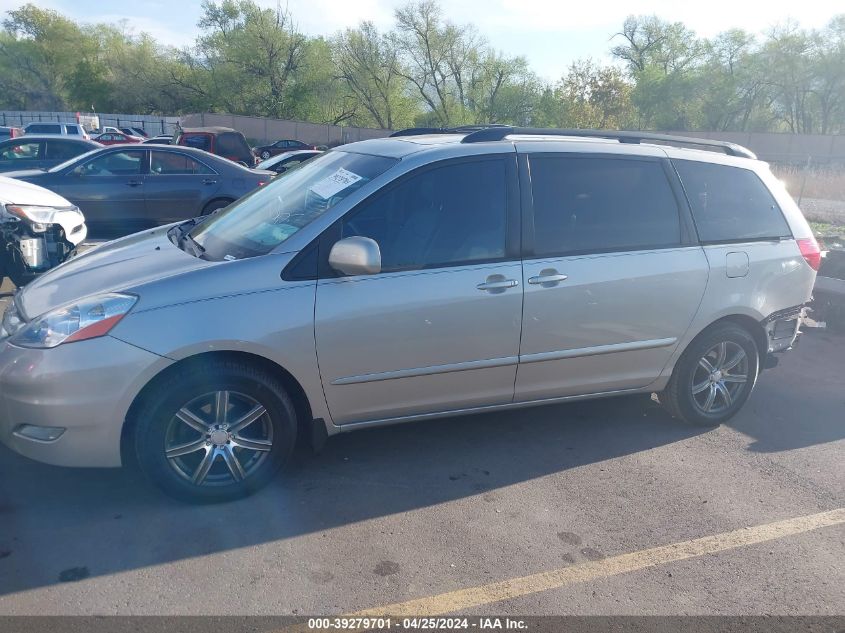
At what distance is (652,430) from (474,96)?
5286 centimetres

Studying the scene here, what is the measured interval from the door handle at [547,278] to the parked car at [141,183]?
7.65m

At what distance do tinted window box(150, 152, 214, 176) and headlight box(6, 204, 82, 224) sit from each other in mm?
3303

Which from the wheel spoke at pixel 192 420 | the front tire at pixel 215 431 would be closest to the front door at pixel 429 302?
the front tire at pixel 215 431

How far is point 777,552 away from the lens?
3430 mm

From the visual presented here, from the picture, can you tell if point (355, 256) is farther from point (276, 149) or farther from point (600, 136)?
point (276, 149)

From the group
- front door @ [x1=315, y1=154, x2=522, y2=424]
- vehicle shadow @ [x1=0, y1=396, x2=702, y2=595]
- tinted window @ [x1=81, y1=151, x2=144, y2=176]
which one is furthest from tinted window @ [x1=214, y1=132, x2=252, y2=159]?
front door @ [x1=315, y1=154, x2=522, y2=424]

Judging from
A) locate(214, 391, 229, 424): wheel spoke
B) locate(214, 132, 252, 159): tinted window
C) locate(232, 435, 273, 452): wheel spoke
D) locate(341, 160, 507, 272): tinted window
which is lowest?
locate(232, 435, 273, 452): wheel spoke

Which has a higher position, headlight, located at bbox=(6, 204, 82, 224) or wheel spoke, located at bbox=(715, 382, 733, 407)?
headlight, located at bbox=(6, 204, 82, 224)

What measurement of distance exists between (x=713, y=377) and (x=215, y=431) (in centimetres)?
320

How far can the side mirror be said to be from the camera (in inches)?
138

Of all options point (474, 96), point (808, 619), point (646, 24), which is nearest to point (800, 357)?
point (808, 619)

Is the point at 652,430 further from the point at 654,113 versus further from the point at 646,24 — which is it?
the point at 646,24

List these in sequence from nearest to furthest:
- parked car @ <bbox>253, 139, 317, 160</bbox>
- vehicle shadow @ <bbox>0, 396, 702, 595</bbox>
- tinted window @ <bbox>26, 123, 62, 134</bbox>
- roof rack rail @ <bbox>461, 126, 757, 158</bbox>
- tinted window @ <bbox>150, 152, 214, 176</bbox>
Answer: vehicle shadow @ <bbox>0, 396, 702, 595</bbox>, roof rack rail @ <bbox>461, 126, 757, 158</bbox>, tinted window @ <bbox>150, 152, 214, 176</bbox>, tinted window @ <bbox>26, 123, 62, 134</bbox>, parked car @ <bbox>253, 139, 317, 160</bbox>

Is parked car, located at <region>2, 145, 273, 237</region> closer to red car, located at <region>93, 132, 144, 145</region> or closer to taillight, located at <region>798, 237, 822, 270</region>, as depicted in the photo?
taillight, located at <region>798, 237, 822, 270</region>
